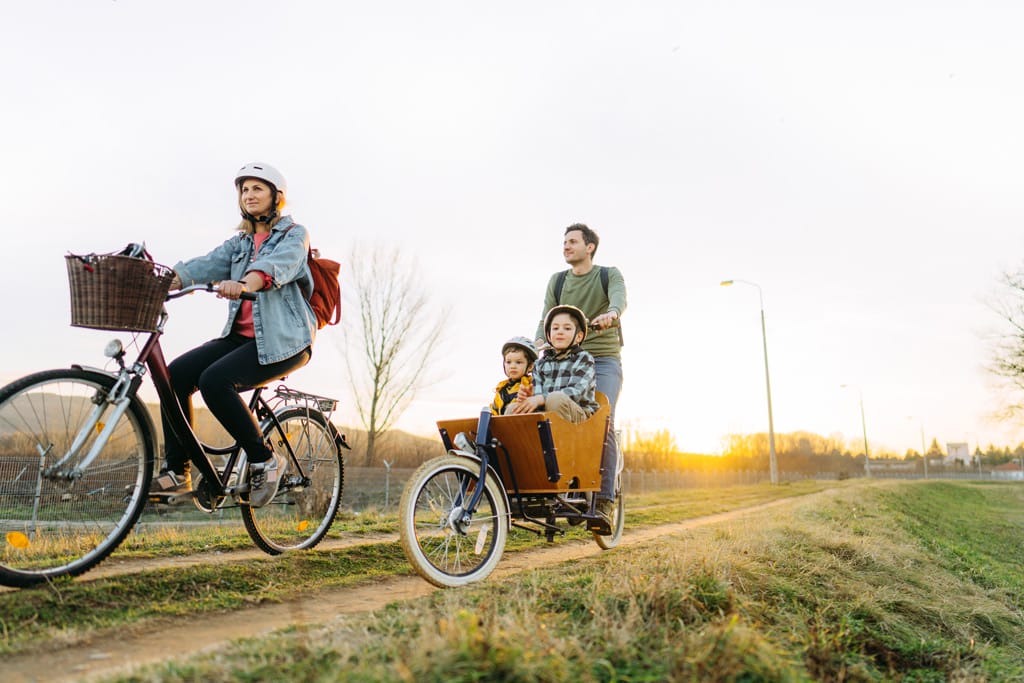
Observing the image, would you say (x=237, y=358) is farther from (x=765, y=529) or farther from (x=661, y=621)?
(x=765, y=529)

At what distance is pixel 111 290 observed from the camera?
11.0 feet

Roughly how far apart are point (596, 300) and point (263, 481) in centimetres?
290

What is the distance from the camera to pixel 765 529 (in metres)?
7.09

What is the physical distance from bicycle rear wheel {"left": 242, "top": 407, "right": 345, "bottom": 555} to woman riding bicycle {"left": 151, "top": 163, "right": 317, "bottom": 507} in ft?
1.13

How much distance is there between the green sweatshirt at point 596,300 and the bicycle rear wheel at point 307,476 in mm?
1853

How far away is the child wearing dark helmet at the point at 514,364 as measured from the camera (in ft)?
18.6

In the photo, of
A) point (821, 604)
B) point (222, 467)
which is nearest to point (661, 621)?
point (821, 604)

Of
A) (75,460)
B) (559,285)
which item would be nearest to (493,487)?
(75,460)

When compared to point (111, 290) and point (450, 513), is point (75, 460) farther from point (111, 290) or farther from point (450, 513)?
point (450, 513)

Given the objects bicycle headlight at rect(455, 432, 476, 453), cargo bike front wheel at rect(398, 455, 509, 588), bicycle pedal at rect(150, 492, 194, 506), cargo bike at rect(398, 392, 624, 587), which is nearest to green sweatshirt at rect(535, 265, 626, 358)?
cargo bike at rect(398, 392, 624, 587)

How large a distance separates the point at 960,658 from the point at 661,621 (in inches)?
104

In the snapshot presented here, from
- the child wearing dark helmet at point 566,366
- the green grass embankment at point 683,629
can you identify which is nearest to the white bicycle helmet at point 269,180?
the child wearing dark helmet at point 566,366

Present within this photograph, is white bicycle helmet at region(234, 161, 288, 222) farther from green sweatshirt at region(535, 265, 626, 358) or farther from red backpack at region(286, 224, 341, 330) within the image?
green sweatshirt at region(535, 265, 626, 358)

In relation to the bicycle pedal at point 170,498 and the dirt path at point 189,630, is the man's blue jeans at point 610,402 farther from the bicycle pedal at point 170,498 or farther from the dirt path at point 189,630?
the bicycle pedal at point 170,498
